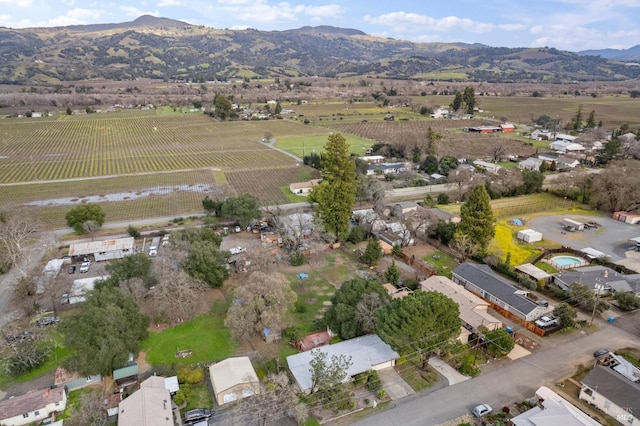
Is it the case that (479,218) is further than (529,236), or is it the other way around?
(529,236)

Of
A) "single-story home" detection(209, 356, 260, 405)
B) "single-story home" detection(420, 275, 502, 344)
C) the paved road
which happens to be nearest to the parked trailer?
the paved road

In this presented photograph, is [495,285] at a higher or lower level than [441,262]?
higher

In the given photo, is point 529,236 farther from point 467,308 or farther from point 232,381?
point 232,381

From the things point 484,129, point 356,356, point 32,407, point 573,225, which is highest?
point 484,129

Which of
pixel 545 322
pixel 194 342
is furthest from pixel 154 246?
pixel 545 322

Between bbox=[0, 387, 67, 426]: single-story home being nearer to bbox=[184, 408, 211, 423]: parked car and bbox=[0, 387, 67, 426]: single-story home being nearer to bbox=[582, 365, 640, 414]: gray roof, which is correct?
bbox=[184, 408, 211, 423]: parked car

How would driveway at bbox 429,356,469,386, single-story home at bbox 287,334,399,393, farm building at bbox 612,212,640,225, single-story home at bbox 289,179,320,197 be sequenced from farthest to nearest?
single-story home at bbox 289,179,320,197 → farm building at bbox 612,212,640,225 → driveway at bbox 429,356,469,386 → single-story home at bbox 287,334,399,393

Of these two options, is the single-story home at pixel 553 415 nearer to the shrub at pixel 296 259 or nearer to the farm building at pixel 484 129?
the shrub at pixel 296 259
